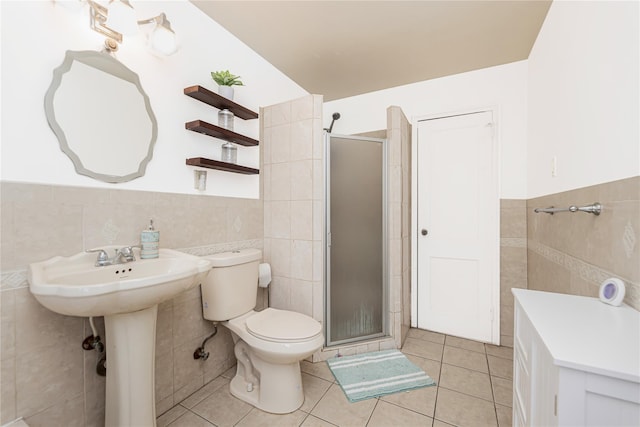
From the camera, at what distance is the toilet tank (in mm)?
1604

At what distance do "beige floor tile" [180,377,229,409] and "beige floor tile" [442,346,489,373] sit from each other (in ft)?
5.26

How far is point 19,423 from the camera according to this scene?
0.98 m

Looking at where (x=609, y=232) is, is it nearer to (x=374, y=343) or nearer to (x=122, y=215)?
(x=374, y=343)

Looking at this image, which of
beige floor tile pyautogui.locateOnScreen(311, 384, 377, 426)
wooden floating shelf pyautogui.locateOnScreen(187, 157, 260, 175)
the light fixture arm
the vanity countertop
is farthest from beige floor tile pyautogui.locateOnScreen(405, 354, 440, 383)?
the light fixture arm

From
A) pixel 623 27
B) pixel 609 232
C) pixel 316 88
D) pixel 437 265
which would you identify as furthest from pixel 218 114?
pixel 437 265

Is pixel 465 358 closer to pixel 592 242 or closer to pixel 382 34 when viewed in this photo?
pixel 592 242

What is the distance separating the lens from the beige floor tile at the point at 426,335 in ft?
7.78

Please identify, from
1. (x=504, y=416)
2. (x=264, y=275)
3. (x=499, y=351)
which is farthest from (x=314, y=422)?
(x=499, y=351)

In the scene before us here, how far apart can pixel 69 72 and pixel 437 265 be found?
2.78 metres

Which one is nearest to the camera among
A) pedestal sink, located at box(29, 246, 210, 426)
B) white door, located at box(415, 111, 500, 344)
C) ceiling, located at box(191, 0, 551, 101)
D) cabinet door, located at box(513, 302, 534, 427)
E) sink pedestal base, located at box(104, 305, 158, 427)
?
cabinet door, located at box(513, 302, 534, 427)

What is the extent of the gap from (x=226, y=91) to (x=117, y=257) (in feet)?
3.87

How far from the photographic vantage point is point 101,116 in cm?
124

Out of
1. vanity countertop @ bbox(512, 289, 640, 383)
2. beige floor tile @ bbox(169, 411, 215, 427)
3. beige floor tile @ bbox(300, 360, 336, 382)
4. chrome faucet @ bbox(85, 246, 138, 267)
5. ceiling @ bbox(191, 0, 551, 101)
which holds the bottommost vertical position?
beige floor tile @ bbox(169, 411, 215, 427)

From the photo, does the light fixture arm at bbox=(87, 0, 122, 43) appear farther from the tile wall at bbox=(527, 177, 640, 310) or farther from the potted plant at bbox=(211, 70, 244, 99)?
the tile wall at bbox=(527, 177, 640, 310)
